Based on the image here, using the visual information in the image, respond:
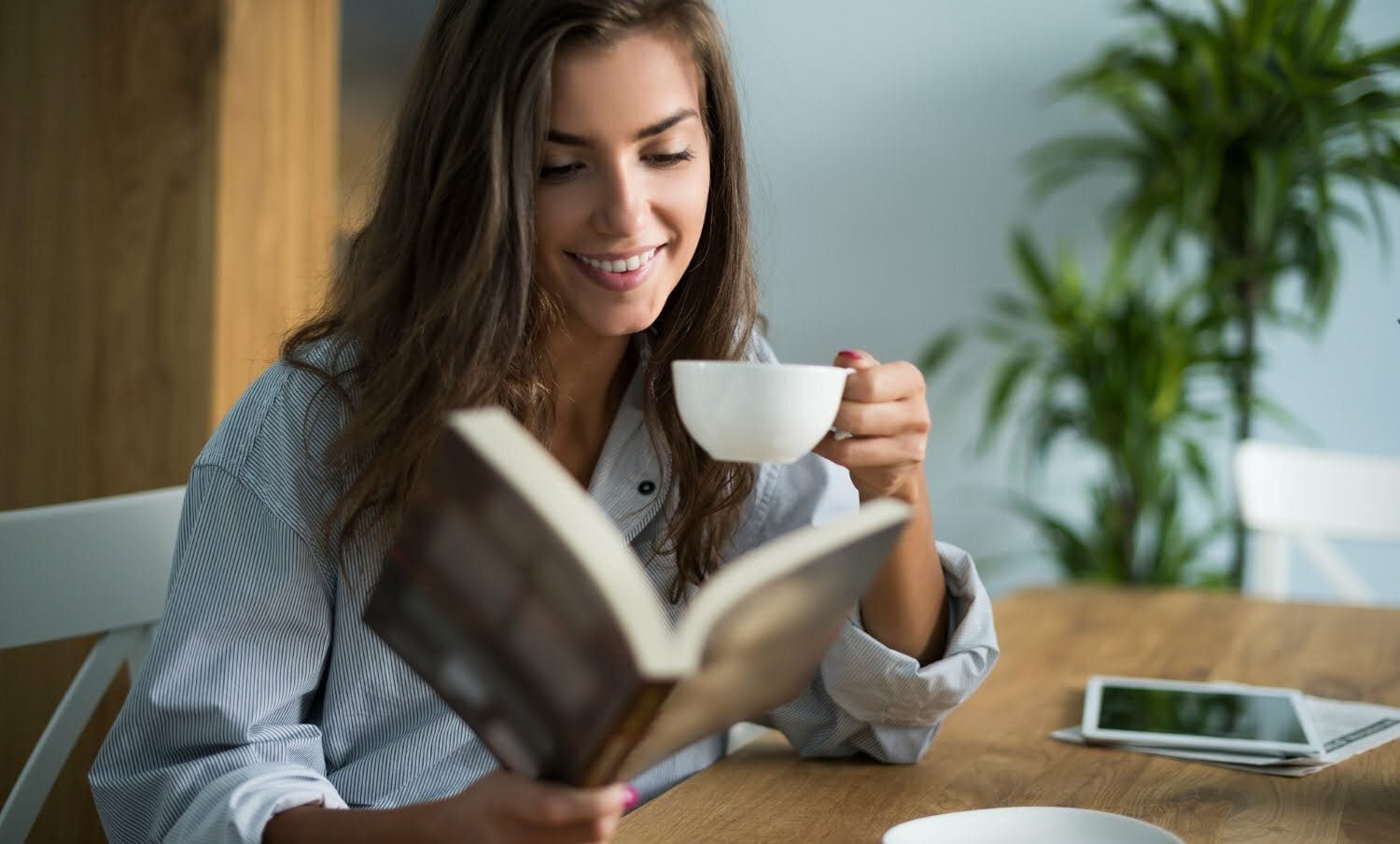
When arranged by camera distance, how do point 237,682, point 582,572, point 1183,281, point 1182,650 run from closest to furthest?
1. point 582,572
2. point 237,682
3. point 1182,650
4. point 1183,281

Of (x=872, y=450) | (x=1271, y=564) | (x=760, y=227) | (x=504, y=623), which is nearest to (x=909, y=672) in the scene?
(x=872, y=450)

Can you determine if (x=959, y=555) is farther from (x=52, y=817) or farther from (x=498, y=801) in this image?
(x=52, y=817)

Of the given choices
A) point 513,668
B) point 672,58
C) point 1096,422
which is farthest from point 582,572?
point 1096,422

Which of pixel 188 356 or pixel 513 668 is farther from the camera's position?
pixel 188 356

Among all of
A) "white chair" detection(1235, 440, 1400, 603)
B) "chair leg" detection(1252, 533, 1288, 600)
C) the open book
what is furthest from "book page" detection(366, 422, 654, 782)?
"chair leg" detection(1252, 533, 1288, 600)

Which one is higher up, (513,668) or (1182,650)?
(513,668)

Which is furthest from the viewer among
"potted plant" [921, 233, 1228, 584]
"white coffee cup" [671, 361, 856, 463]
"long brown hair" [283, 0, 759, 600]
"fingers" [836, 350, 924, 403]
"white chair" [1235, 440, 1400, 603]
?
"potted plant" [921, 233, 1228, 584]

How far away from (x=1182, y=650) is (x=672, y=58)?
3.10 feet

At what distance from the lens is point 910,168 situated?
383cm

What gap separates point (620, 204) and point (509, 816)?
1.77ft

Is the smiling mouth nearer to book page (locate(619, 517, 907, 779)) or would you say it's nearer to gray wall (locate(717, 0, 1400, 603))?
book page (locate(619, 517, 907, 779))

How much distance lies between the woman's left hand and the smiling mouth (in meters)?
0.21

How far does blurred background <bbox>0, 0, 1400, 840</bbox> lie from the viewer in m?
2.10

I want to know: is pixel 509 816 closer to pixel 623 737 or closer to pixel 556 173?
A: pixel 623 737
